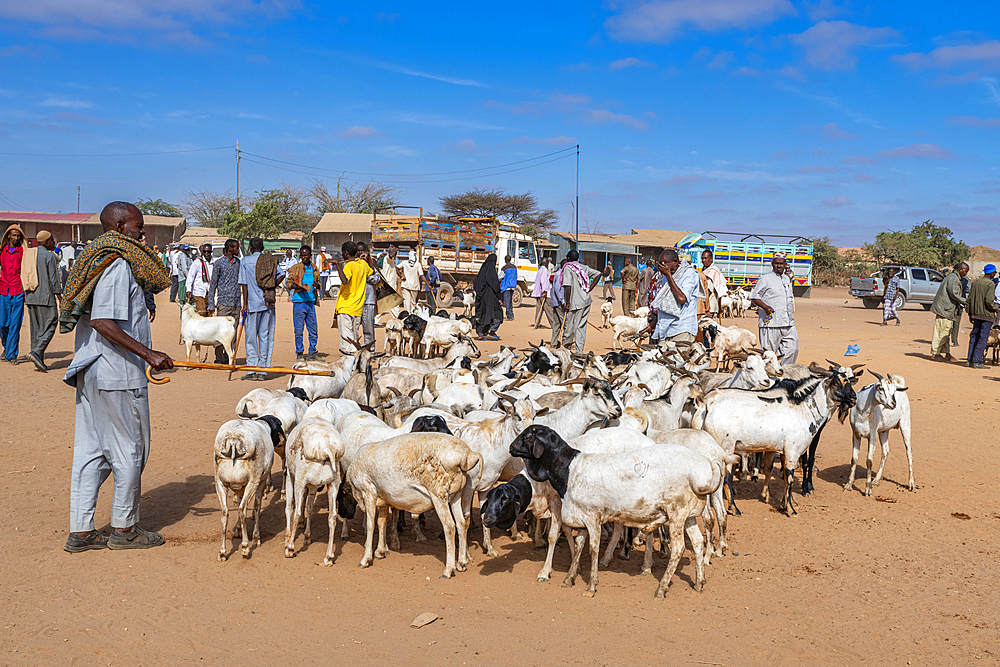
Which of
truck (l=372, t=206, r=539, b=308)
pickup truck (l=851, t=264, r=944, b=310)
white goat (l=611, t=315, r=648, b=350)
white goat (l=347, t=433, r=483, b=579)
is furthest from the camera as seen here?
pickup truck (l=851, t=264, r=944, b=310)

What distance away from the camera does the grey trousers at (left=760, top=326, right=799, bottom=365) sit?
9.18 meters

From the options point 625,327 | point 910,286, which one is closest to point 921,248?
point 910,286

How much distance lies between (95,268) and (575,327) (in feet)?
29.2

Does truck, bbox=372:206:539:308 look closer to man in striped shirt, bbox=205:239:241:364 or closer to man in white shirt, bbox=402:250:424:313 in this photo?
man in white shirt, bbox=402:250:424:313

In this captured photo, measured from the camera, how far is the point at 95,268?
4637 millimetres

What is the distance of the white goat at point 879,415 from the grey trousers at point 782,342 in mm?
2331

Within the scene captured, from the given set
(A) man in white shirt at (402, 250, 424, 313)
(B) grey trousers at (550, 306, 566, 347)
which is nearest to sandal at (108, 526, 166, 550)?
(B) grey trousers at (550, 306, 566, 347)

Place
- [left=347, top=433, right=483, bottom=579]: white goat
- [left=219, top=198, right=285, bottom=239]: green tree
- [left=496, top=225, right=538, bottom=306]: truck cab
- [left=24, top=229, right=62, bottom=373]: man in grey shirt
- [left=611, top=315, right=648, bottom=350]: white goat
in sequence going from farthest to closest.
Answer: [left=219, top=198, right=285, bottom=239]: green tree → [left=496, top=225, right=538, bottom=306]: truck cab → [left=611, top=315, right=648, bottom=350]: white goat → [left=24, top=229, right=62, bottom=373]: man in grey shirt → [left=347, top=433, right=483, bottom=579]: white goat

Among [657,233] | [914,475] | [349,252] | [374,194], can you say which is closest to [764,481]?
[914,475]

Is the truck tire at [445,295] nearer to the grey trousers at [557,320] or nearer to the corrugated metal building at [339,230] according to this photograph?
the grey trousers at [557,320]

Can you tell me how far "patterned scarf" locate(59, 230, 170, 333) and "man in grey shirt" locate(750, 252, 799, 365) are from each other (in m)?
6.90

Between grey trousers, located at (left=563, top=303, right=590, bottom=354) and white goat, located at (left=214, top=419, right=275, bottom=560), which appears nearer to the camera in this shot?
white goat, located at (left=214, top=419, right=275, bottom=560)

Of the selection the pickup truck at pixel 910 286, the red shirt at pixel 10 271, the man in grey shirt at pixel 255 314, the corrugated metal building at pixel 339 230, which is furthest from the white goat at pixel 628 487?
the corrugated metal building at pixel 339 230

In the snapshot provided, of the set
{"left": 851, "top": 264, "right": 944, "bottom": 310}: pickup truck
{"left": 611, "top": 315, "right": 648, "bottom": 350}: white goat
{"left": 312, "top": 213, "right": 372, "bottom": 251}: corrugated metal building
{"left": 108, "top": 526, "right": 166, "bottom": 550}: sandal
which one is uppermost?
{"left": 312, "top": 213, "right": 372, "bottom": 251}: corrugated metal building
